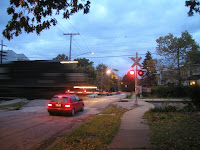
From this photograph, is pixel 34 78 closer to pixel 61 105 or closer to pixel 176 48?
pixel 61 105

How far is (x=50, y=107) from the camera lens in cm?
1173

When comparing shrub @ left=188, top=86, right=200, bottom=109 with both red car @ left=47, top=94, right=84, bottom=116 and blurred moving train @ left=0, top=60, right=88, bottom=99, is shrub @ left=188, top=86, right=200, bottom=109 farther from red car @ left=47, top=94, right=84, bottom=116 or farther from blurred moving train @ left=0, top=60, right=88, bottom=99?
blurred moving train @ left=0, top=60, right=88, bottom=99

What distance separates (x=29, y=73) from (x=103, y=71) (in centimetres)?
5733

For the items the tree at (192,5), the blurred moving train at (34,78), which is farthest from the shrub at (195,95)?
the blurred moving train at (34,78)

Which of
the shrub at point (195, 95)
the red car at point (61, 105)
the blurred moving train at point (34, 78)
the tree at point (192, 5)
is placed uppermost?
the tree at point (192, 5)

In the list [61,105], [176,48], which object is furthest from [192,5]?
[176,48]

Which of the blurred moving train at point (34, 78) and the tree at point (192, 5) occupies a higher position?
the tree at point (192, 5)

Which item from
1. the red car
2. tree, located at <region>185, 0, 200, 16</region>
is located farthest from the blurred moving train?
the red car

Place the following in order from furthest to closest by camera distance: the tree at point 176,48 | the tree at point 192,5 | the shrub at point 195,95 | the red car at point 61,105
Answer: the tree at point 176,48 → the red car at point 61,105 → the shrub at point 195,95 → the tree at point 192,5

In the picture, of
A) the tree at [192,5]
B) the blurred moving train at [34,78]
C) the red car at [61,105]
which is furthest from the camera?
the red car at [61,105]

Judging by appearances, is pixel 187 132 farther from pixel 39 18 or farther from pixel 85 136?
pixel 39 18

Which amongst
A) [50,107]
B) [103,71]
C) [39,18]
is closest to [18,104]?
[50,107]

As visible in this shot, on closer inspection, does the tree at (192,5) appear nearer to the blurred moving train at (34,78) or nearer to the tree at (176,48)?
the blurred moving train at (34,78)

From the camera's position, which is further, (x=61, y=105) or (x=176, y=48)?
(x=176, y=48)
